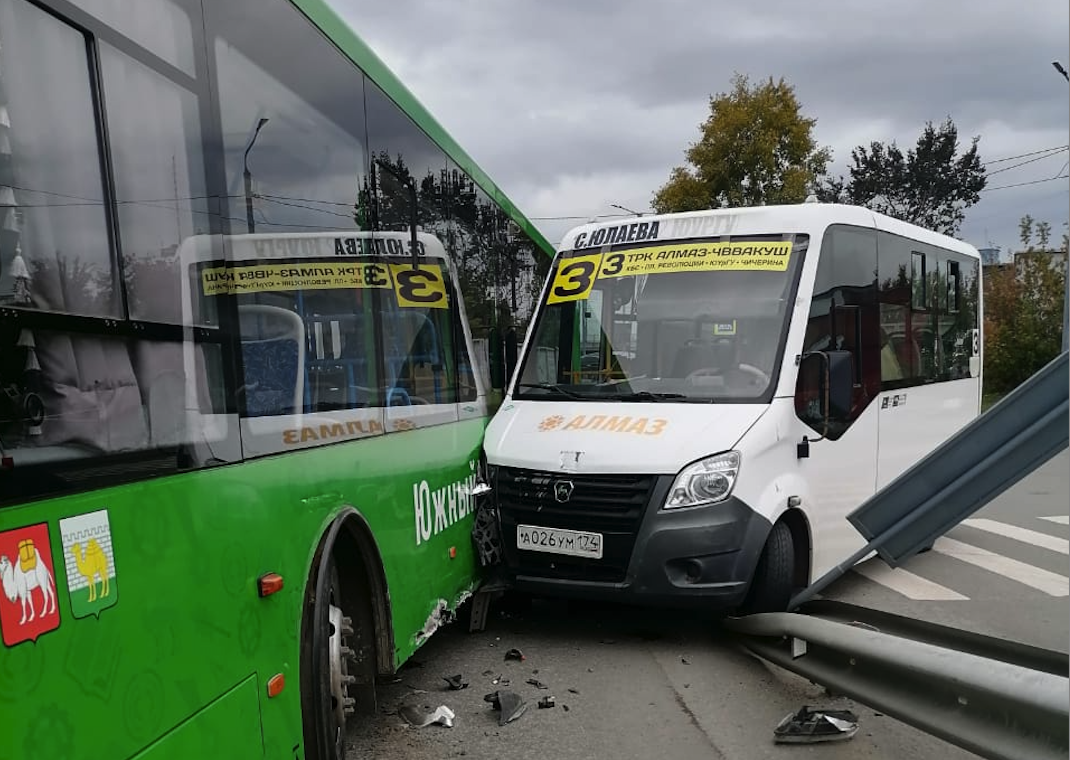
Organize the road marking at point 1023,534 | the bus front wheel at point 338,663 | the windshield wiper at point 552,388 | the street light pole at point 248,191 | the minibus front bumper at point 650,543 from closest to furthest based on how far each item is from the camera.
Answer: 1. the street light pole at point 248,191
2. the bus front wheel at point 338,663
3. the minibus front bumper at point 650,543
4. the windshield wiper at point 552,388
5. the road marking at point 1023,534

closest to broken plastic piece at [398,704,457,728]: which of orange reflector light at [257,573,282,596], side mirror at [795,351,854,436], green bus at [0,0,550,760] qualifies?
green bus at [0,0,550,760]

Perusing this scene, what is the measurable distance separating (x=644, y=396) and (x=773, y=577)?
4.58 ft

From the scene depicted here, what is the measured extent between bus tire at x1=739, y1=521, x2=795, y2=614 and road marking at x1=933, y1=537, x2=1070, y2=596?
9.48ft

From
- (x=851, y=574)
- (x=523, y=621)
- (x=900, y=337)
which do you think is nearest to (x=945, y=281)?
(x=900, y=337)

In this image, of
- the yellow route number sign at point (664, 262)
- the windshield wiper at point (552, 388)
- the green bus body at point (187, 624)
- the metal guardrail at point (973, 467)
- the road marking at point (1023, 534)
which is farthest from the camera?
the road marking at point (1023, 534)

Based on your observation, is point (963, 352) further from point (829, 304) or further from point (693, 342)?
point (693, 342)

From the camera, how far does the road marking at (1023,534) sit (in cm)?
866

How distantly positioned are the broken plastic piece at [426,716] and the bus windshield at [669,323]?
7.60 ft

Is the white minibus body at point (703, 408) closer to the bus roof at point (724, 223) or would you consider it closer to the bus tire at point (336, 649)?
the bus roof at point (724, 223)

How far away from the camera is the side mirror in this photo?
17.3 feet

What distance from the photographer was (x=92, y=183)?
203 cm

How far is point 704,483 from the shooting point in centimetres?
484

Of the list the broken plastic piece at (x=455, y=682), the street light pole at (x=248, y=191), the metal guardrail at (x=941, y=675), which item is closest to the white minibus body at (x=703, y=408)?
the metal guardrail at (x=941, y=675)

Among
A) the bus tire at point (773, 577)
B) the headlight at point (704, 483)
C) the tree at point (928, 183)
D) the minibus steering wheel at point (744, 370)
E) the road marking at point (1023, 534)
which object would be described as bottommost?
the road marking at point (1023, 534)
